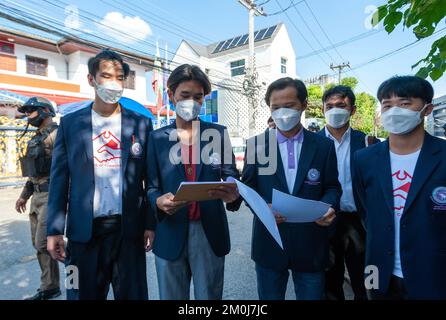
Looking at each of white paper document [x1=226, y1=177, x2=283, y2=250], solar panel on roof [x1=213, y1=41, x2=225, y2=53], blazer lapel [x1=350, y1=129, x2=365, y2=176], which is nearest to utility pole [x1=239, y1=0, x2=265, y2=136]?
solar panel on roof [x1=213, y1=41, x2=225, y2=53]

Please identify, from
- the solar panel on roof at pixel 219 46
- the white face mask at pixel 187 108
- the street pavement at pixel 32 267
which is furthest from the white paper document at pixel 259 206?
the solar panel on roof at pixel 219 46

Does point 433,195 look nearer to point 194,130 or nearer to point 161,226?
point 194,130

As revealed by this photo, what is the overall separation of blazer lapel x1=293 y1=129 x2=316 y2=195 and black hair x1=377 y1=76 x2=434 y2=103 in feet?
1.68

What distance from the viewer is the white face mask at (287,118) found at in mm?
1841

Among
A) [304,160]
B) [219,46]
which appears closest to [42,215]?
[304,160]

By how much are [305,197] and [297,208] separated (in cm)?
22

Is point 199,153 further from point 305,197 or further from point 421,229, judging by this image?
point 421,229

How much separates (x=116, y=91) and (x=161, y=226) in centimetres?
88

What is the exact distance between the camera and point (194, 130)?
185 centimetres

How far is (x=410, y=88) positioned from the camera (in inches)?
65.2

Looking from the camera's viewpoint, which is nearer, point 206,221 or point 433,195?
point 433,195

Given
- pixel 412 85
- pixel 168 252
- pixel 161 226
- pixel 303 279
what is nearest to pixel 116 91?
pixel 161 226

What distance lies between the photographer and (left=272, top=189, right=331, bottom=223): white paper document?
151 centimetres

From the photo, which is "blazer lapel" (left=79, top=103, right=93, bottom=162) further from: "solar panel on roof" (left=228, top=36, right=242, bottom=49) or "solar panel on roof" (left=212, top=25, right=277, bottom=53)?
"solar panel on roof" (left=228, top=36, right=242, bottom=49)
